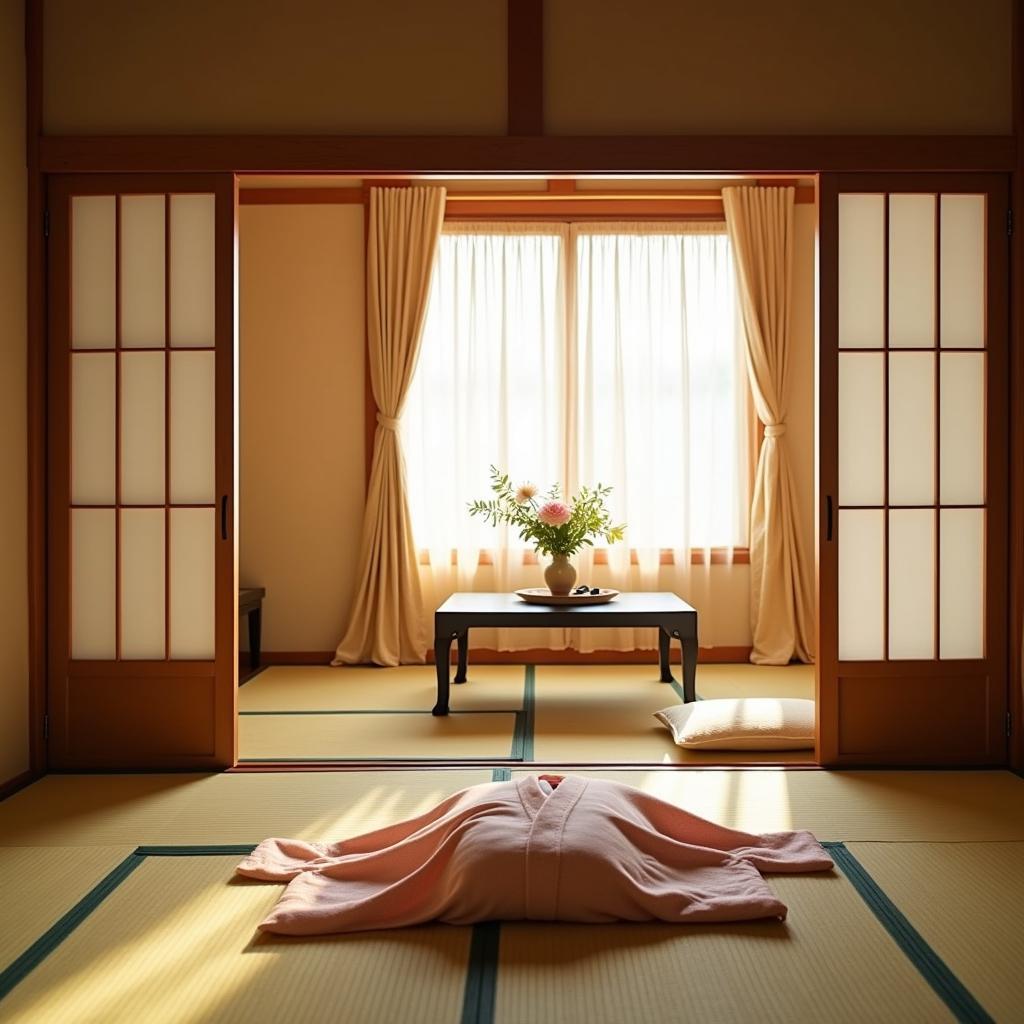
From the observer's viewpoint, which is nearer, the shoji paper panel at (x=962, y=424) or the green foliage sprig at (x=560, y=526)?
the shoji paper panel at (x=962, y=424)

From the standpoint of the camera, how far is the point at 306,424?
20.4 feet

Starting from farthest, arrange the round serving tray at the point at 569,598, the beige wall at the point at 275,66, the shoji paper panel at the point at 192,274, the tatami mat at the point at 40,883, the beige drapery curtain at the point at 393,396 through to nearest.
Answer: the beige drapery curtain at the point at 393,396 < the round serving tray at the point at 569,598 < the shoji paper panel at the point at 192,274 < the beige wall at the point at 275,66 < the tatami mat at the point at 40,883

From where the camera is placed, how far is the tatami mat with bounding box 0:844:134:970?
2.36 metres

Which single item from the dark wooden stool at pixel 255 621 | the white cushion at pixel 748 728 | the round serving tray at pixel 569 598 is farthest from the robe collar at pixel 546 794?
the dark wooden stool at pixel 255 621

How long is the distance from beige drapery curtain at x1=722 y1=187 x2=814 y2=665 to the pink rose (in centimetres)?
157

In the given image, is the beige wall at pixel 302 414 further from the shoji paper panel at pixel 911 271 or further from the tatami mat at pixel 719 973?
the tatami mat at pixel 719 973

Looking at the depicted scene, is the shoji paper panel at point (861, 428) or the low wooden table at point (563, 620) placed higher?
the shoji paper panel at point (861, 428)

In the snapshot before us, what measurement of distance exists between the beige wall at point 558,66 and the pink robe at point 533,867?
7.80 ft

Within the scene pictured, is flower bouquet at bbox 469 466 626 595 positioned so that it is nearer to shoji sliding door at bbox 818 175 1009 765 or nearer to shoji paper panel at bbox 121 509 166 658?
shoji sliding door at bbox 818 175 1009 765

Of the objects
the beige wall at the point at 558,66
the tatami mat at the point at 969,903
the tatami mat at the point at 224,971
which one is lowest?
the tatami mat at the point at 224,971

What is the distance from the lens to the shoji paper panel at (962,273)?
3.83 meters

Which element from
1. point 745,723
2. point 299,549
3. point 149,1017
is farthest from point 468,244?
point 149,1017

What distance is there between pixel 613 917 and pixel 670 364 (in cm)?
424

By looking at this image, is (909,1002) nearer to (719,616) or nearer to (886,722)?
(886,722)
